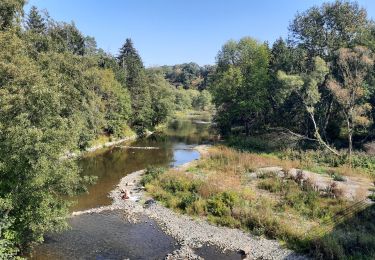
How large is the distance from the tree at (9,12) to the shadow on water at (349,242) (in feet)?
107

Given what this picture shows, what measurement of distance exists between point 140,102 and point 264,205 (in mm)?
57435

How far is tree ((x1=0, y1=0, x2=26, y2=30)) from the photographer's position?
111 feet

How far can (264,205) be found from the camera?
1032 inches

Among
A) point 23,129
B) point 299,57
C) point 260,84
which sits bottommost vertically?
point 23,129

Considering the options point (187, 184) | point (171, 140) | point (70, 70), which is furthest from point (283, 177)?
point (171, 140)

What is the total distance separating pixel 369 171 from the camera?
124 ft

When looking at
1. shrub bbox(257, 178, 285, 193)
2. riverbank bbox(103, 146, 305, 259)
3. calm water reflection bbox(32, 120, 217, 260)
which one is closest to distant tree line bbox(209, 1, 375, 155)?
shrub bbox(257, 178, 285, 193)

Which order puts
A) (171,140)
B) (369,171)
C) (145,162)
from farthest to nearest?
(171,140) → (145,162) → (369,171)

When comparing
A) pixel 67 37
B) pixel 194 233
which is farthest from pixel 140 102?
pixel 194 233

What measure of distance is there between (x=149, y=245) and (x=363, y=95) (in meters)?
38.8

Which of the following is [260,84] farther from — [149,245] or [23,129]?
[23,129]

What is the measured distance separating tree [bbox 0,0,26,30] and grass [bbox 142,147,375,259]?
20916mm

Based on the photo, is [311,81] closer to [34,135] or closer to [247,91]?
[247,91]

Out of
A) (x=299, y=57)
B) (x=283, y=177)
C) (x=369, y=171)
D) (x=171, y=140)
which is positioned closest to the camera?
(x=283, y=177)
